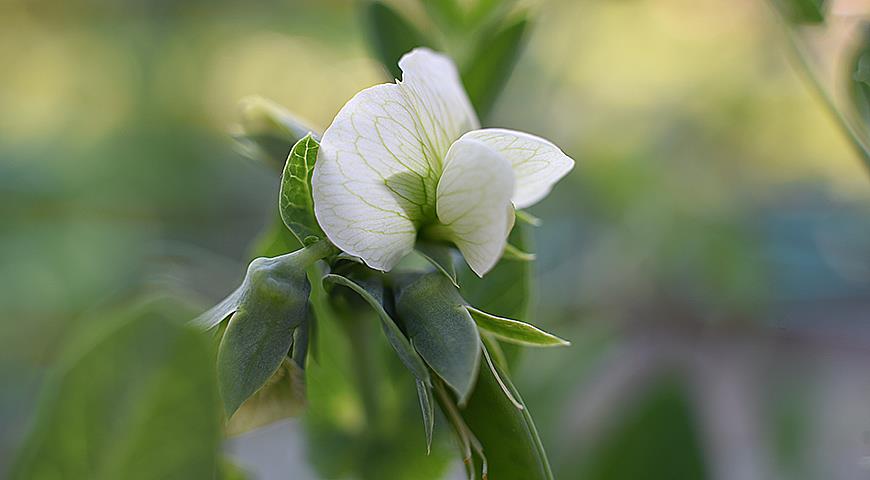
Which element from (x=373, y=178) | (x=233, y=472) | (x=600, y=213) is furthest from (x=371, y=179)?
(x=600, y=213)

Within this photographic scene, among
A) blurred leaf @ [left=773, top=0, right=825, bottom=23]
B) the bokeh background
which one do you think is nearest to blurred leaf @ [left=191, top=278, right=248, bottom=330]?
the bokeh background

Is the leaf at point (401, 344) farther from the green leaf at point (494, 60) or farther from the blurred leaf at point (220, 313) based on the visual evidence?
the green leaf at point (494, 60)

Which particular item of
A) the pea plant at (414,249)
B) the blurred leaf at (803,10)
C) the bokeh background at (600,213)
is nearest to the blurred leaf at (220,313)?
the pea plant at (414,249)

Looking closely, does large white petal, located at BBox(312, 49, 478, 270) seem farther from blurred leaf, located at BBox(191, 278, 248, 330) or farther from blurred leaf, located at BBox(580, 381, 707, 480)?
blurred leaf, located at BBox(580, 381, 707, 480)

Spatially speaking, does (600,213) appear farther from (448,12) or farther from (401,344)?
(401,344)

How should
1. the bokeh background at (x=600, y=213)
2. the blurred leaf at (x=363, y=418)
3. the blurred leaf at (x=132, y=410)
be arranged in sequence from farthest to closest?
the bokeh background at (x=600, y=213) < the blurred leaf at (x=363, y=418) < the blurred leaf at (x=132, y=410)
